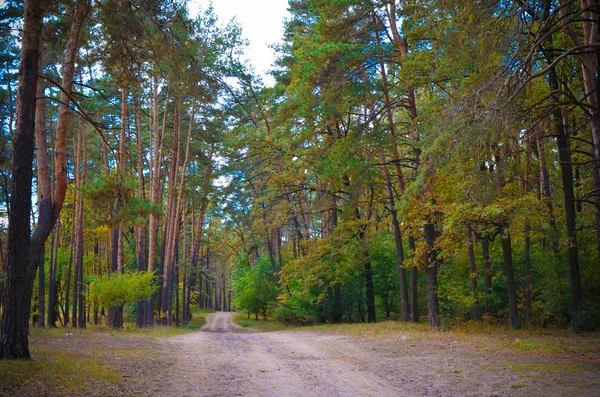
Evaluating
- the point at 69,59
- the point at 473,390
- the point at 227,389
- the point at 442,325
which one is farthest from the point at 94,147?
the point at 473,390

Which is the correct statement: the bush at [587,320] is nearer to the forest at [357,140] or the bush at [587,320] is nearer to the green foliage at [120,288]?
the forest at [357,140]

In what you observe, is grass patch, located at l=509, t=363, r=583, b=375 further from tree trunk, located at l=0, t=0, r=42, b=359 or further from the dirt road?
tree trunk, located at l=0, t=0, r=42, b=359

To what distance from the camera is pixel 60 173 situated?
995 cm

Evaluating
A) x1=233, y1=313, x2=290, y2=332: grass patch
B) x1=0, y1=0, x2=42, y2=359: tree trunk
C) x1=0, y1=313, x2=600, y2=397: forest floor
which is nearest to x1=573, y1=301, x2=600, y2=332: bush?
x1=0, y1=313, x2=600, y2=397: forest floor

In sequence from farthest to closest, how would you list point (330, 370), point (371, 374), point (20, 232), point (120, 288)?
point (120, 288), point (330, 370), point (20, 232), point (371, 374)

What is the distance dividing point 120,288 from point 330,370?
13679mm

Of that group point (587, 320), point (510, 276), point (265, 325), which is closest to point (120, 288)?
point (265, 325)

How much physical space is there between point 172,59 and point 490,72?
255 inches

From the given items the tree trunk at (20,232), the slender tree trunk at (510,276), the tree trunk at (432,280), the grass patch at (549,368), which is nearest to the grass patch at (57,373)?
the tree trunk at (20,232)

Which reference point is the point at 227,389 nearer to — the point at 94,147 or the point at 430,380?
the point at 430,380

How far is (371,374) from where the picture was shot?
7.48m

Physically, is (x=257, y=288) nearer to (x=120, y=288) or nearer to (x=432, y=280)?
(x=120, y=288)

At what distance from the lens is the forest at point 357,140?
8.21 m

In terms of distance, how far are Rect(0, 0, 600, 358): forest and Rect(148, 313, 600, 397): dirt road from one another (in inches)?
125
